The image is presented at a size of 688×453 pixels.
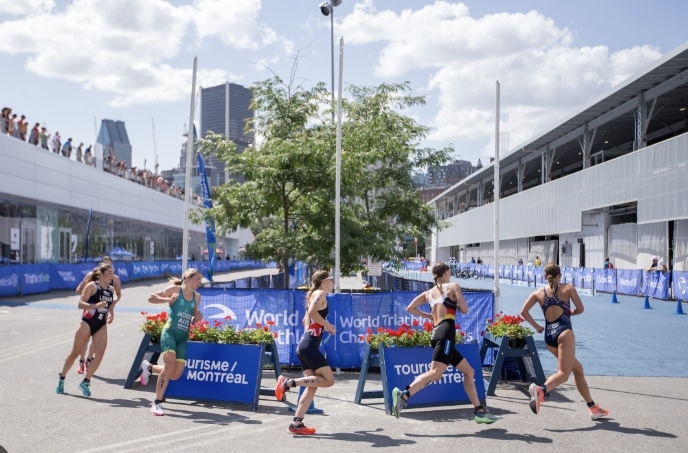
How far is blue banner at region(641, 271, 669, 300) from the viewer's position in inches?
1112

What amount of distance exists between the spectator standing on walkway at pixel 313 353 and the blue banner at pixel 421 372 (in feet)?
3.70

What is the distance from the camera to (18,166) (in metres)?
33.9

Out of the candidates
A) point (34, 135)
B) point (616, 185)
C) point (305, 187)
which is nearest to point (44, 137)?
point (34, 135)

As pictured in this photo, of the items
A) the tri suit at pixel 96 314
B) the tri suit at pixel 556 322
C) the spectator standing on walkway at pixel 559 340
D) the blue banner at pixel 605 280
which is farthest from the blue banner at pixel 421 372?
the blue banner at pixel 605 280

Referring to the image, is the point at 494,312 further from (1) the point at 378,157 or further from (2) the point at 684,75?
(2) the point at 684,75

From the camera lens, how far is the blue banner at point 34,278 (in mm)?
27953

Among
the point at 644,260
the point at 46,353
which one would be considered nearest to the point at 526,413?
the point at 46,353

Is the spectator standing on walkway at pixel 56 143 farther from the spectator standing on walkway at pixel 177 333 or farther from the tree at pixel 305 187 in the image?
the spectator standing on walkway at pixel 177 333

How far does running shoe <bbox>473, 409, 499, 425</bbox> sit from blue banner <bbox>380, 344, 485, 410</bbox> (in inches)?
22.7

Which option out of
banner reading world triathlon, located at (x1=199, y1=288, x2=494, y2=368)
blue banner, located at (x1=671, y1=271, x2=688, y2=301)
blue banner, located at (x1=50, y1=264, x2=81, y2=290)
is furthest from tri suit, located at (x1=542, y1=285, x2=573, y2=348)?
blue banner, located at (x1=50, y1=264, x2=81, y2=290)

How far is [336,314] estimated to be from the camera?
11297 mm

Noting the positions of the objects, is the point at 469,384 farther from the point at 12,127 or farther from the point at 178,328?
the point at 12,127

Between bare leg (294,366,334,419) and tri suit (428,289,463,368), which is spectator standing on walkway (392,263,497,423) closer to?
tri suit (428,289,463,368)

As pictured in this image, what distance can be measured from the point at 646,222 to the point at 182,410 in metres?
28.1
